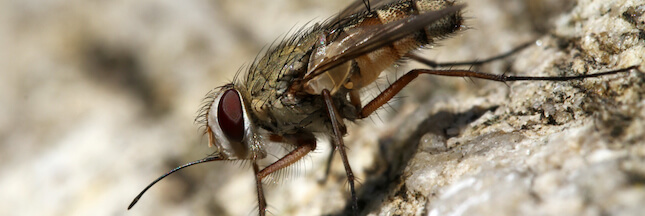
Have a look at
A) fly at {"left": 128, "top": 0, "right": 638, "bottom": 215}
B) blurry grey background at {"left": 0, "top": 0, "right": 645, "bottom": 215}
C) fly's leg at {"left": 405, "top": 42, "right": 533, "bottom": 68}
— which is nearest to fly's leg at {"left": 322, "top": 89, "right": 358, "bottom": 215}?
fly at {"left": 128, "top": 0, "right": 638, "bottom": 215}

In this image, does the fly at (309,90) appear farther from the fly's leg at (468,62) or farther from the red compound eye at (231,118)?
the fly's leg at (468,62)

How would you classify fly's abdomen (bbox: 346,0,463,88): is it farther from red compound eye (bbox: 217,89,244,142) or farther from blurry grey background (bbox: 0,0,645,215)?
red compound eye (bbox: 217,89,244,142)

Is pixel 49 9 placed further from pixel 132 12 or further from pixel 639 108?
pixel 639 108

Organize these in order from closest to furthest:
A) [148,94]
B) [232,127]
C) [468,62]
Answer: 1. [232,127]
2. [468,62]
3. [148,94]

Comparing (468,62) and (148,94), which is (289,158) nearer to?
(468,62)

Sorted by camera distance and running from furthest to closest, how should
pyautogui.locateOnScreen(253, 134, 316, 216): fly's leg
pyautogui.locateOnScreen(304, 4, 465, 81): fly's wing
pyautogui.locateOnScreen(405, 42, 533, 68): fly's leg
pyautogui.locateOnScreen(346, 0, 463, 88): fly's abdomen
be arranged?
1. pyautogui.locateOnScreen(405, 42, 533, 68): fly's leg
2. pyautogui.locateOnScreen(346, 0, 463, 88): fly's abdomen
3. pyautogui.locateOnScreen(253, 134, 316, 216): fly's leg
4. pyautogui.locateOnScreen(304, 4, 465, 81): fly's wing

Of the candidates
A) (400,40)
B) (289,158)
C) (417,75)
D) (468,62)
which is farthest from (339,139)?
(468,62)

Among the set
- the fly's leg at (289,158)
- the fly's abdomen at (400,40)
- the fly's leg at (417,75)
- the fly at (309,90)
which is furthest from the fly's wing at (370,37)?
the fly's leg at (289,158)

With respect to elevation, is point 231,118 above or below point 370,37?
below
